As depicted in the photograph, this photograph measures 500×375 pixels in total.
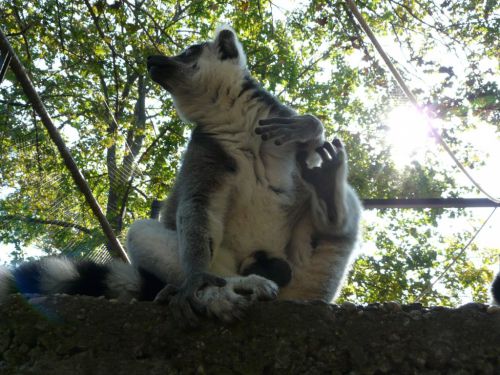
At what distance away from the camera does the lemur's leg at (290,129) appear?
4.20m

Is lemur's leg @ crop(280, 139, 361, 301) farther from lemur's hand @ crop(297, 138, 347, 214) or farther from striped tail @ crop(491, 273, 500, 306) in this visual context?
striped tail @ crop(491, 273, 500, 306)

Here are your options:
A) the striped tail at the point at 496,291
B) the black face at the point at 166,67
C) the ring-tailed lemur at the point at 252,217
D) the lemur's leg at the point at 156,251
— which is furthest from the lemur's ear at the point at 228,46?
the striped tail at the point at 496,291

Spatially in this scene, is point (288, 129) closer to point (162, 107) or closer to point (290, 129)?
point (290, 129)

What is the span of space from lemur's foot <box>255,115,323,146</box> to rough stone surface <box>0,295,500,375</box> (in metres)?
1.75

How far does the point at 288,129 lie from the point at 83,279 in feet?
6.30

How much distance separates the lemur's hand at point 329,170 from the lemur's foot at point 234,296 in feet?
3.92

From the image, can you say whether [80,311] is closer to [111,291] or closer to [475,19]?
[111,291]

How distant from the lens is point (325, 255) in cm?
445

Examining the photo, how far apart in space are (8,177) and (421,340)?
1108 cm

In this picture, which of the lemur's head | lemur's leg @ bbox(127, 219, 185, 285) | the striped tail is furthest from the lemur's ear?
the striped tail

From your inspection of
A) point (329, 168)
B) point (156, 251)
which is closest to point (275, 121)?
point (329, 168)

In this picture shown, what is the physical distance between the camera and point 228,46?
18.5ft

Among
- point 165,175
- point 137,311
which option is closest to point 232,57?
point 137,311

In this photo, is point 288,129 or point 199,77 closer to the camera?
point 288,129
